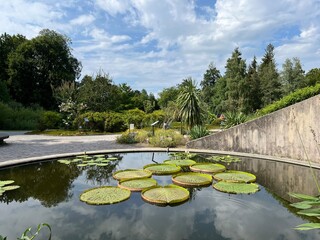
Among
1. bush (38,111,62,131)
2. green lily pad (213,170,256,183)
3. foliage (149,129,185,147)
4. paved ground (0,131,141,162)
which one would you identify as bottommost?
green lily pad (213,170,256,183)

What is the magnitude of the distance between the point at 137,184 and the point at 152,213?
977 millimetres

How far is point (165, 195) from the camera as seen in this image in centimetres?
376

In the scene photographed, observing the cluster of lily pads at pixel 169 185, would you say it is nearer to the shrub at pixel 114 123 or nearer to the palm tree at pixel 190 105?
the palm tree at pixel 190 105

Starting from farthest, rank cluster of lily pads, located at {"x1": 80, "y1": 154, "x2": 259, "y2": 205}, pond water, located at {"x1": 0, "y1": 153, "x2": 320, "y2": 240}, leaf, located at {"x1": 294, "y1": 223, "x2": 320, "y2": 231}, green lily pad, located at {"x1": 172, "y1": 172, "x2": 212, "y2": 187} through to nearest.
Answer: green lily pad, located at {"x1": 172, "y1": 172, "x2": 212, "y2": 187}
cluster of lily pads, located at {"x1": 80, "y1": 154, "x2": 259, "y2": 205}
pond water, located at {"x1": 0, "y1": 153, "x2": 320, "y2": 240}
leaf, located at {"x1": 294, "y1": 223, "x2": 320, "y2": 231}

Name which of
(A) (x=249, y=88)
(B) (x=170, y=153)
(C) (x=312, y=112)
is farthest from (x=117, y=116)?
(A) (x=249, y=88)

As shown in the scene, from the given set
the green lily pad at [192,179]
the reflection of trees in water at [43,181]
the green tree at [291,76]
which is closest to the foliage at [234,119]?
the green lily pad at [192,179]

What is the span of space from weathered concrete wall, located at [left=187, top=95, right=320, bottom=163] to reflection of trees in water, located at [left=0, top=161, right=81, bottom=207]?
400cm

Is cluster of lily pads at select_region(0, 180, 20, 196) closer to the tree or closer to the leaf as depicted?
the leaf

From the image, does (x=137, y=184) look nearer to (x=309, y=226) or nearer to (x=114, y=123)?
(x=309, y=226)

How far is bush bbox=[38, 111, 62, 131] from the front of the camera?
15.0 m

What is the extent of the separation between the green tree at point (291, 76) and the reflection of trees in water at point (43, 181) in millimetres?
25736

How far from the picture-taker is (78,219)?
10.5 feet

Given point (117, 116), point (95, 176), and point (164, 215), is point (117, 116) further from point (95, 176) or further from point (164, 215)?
point (164, 215)

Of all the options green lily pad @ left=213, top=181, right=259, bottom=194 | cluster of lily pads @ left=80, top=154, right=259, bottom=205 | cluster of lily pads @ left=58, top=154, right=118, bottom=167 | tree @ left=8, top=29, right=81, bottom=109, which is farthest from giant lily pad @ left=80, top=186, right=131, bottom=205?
tree @ left=8, top=29, right=81, bottom=109
